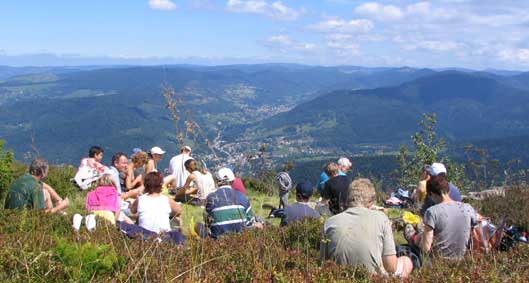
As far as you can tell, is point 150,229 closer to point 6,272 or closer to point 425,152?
point 6,272

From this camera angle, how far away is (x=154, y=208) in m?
5.78

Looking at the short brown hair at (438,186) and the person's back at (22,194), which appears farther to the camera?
the person's back at (22,194)

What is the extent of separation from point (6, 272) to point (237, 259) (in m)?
1.51

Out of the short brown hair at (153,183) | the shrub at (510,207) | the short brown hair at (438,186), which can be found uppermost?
the short brown hair at (438,186)

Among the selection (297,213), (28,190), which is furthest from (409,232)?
(28,190)

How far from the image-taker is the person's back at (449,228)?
4.65 metres

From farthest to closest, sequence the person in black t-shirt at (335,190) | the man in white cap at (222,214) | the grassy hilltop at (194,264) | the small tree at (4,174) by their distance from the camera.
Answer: the small tree at (4,174)
the person in black t-shirt at (335,190)
the man in white cap at (222,214)
the grassy hilltop at (194,264)

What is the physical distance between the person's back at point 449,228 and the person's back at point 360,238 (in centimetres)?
109

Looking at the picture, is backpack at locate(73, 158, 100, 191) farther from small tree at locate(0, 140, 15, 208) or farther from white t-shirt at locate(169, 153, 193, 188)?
white t-shirt at locate(169, 153, 193, 188)

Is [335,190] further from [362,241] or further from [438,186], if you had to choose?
[362,241]

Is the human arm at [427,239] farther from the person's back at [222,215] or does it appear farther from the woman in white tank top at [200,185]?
the woman in white tank top at [200,185]

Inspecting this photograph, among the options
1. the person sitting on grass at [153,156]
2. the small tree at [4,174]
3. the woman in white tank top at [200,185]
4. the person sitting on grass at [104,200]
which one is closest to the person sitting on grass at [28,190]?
the person sitting on grass at [104,200]

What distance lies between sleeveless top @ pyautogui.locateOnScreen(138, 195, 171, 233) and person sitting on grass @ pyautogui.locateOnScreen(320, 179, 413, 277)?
2.56m

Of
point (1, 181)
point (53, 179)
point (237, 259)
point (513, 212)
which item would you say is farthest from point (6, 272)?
point (53, 179)
